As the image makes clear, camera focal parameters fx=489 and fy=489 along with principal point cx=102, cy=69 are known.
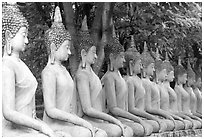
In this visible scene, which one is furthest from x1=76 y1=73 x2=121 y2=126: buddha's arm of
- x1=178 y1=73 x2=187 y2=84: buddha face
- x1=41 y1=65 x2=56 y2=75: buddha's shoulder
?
x1=178 y1=73 x2=187 y2=84: buddha face

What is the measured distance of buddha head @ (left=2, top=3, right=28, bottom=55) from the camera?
5.29 metres

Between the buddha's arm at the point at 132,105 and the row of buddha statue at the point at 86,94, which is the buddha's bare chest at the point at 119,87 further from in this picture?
the buddha's arm at the point at 132,105

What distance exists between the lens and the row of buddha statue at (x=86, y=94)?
5203 millimetres

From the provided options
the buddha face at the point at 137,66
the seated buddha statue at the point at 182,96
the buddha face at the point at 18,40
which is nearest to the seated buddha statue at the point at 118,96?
the buddha face at the point at 137,66

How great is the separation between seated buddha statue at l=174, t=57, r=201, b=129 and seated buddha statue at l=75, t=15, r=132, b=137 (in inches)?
119

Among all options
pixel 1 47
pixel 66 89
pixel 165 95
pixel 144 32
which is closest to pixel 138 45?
pixel 144 32

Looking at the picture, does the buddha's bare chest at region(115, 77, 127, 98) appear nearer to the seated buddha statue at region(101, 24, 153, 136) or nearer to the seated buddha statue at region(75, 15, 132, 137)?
the seated buddha statue at region(101, 24, 153, 136)

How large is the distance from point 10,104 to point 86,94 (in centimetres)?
167

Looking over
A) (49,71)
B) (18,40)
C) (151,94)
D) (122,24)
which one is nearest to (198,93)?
(122,24)

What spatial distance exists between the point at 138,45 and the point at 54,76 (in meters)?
6.22

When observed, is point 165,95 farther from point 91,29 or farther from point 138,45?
point 138,45

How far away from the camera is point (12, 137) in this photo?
5.12 metres

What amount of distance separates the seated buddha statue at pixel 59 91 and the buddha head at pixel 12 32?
0.70 metres

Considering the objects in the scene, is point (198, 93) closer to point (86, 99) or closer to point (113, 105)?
point (113, 105)
